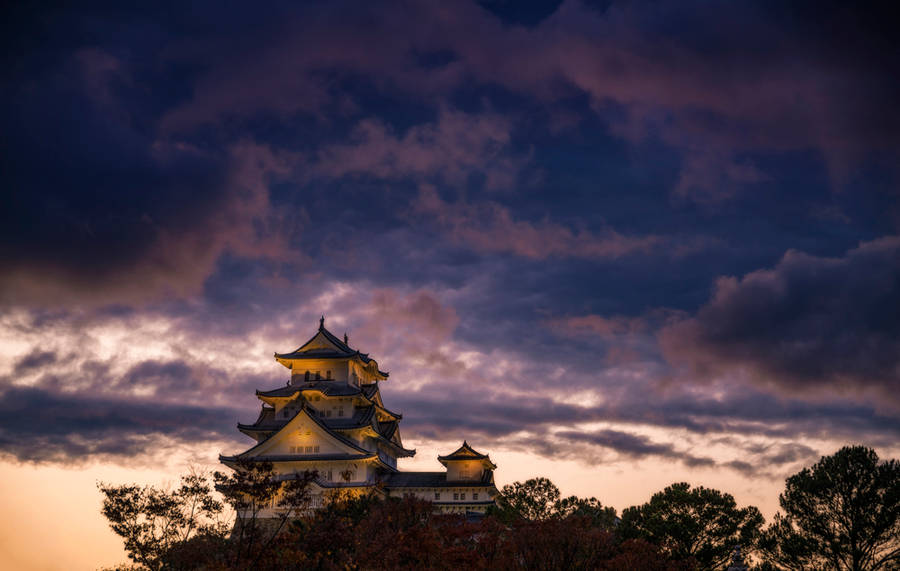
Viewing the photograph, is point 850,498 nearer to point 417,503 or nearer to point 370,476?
point 417,503

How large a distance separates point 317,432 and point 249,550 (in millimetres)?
39756

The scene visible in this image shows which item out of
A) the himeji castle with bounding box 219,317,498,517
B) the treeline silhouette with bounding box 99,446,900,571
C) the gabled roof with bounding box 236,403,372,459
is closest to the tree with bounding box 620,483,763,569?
the treeline silhouette with bounding box 99,446,900,571

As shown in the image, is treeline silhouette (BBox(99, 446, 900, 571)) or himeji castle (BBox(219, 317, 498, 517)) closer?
treeline silhouette (BBox(99, 446, 900, 571))

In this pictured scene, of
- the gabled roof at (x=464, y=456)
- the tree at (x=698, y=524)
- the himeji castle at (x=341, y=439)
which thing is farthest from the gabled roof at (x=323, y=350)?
the tree at (x=698, y=524)

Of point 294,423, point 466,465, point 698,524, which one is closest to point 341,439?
point 294,423

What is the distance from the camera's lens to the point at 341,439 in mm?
63312

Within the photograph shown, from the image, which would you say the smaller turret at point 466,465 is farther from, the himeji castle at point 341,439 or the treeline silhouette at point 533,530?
the treeline silhouette at point 533,530

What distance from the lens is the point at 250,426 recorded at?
6825 centimetres

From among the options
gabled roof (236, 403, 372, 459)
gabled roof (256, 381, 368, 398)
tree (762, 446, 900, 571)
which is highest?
gabled roof (256, 381, 368, 398)

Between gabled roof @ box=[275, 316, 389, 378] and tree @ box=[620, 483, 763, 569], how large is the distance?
30470 mm

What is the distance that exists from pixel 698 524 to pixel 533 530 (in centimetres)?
2444

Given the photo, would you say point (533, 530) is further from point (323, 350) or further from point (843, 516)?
point (323, 350)

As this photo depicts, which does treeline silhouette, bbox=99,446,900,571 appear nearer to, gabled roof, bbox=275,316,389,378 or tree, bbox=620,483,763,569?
tree, bbox=620,483,763,569

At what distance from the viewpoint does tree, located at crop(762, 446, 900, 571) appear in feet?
144
